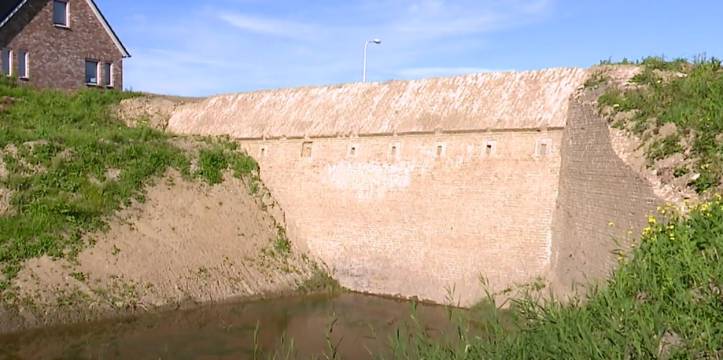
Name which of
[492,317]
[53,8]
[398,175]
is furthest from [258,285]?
[53,8]

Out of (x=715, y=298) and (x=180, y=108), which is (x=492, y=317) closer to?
(x=715, y=298)

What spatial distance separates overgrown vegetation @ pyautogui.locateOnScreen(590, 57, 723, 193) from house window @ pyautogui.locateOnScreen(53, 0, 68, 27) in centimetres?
2007

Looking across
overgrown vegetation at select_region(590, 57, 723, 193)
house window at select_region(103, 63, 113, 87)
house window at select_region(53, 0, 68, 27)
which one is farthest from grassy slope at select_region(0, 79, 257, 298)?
overgrown vegetation at select_region(590, 57, 723, 193)

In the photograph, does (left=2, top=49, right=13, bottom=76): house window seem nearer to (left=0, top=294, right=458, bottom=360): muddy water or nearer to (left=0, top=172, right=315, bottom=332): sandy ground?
(left=0, top=172, right=315, bottom=332): sandy ground

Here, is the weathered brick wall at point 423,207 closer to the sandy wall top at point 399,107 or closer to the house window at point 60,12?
the sandy wall top at point 399,107

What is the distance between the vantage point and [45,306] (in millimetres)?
13969

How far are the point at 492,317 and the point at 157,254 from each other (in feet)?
40.2

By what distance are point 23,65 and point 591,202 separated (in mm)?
19914

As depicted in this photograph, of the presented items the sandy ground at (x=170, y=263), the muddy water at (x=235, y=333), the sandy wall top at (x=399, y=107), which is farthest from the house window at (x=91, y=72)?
the muddy water at (x=235, y=333)

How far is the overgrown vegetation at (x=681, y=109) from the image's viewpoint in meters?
10.3

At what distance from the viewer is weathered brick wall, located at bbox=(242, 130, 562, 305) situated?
48.8ft

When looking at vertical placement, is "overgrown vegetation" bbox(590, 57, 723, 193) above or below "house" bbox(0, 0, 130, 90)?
below

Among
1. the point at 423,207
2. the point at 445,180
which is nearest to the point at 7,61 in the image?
the point at 423,207

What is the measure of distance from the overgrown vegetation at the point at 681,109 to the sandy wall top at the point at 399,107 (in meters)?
1.61
